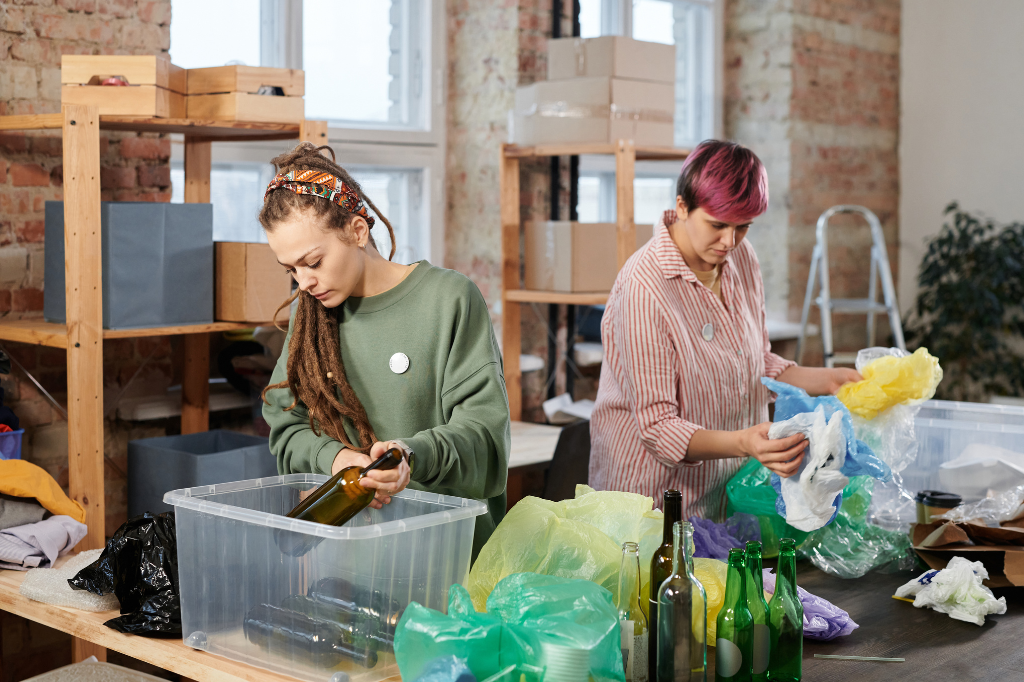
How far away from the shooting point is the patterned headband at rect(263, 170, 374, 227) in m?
1.52

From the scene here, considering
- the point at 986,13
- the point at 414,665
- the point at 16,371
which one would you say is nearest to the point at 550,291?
the point at 16,371

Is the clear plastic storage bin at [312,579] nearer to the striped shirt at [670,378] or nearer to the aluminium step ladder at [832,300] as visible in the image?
the striped shirt at [670,378]

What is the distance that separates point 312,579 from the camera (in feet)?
4.12

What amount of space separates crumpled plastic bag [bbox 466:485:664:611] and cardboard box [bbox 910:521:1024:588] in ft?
2.00

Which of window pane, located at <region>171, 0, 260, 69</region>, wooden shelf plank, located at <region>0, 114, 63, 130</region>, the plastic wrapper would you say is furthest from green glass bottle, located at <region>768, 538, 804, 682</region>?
window pane, located at <region>171, 0, 260, 69</region>

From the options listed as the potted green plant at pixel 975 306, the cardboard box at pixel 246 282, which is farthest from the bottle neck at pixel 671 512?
the potted green plant at pixel 975 306

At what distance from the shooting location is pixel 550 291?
357cm

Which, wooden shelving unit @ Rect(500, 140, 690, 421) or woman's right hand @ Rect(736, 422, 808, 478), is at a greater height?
wooden shelving unit @ Rect(500, 140, 690, 421)

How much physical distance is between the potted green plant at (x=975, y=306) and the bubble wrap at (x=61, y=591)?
398 cm

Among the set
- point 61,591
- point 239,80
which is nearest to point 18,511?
point 61,591

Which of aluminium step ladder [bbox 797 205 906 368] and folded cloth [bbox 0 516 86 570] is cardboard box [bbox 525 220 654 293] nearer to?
aluminium step ladder [bbox 797 205 906 368]

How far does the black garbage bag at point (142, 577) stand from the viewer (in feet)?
4.87

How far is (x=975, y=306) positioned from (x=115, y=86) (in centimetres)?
367

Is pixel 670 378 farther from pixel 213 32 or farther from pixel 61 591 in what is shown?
pixel 213 32
